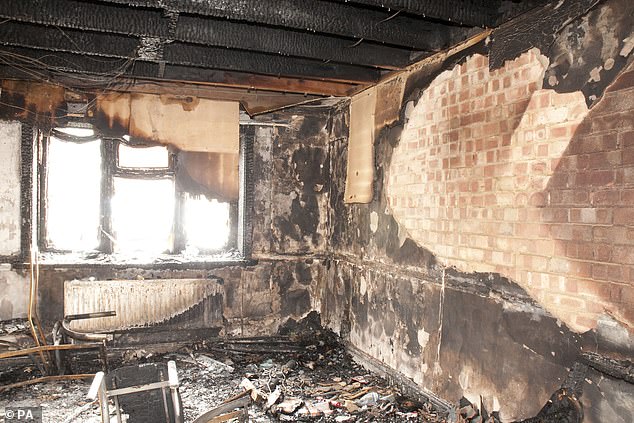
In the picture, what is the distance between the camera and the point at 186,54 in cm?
393

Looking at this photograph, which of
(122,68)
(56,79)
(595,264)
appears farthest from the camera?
(56,79)

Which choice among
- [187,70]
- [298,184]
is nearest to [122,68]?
[187,70]

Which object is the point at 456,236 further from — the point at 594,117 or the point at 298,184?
the point at 298,184

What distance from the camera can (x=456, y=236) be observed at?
342 centimetres

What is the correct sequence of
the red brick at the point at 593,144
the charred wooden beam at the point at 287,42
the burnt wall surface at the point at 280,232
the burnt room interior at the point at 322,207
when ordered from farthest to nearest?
the burnt wall surface at the point at 280,232, the charred wooden beam at the point at 287,42, the burnt room interior at the point at 322,207, the red brick at the point at 593,144

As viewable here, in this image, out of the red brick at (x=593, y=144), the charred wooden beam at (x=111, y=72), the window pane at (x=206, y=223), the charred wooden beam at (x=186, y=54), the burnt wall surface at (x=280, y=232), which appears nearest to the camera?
the red brick at (x=593, y=144)

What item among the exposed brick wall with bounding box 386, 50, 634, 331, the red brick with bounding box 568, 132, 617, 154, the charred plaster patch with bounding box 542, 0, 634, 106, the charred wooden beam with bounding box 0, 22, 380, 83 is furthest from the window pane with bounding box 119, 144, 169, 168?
the red brick with bounding box 568, 132, 617, 154

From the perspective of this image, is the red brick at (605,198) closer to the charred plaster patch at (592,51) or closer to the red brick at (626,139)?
the red brick at (626,139)

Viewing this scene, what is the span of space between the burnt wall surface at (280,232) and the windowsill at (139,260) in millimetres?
41

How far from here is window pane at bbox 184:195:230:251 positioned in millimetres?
5332

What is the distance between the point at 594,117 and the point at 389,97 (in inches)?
87.3

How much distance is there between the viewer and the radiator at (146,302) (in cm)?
484

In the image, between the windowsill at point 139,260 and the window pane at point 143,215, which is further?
the window pane at point 143,215

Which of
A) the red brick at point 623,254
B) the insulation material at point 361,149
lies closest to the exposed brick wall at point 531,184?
the red brick at point 623,254
